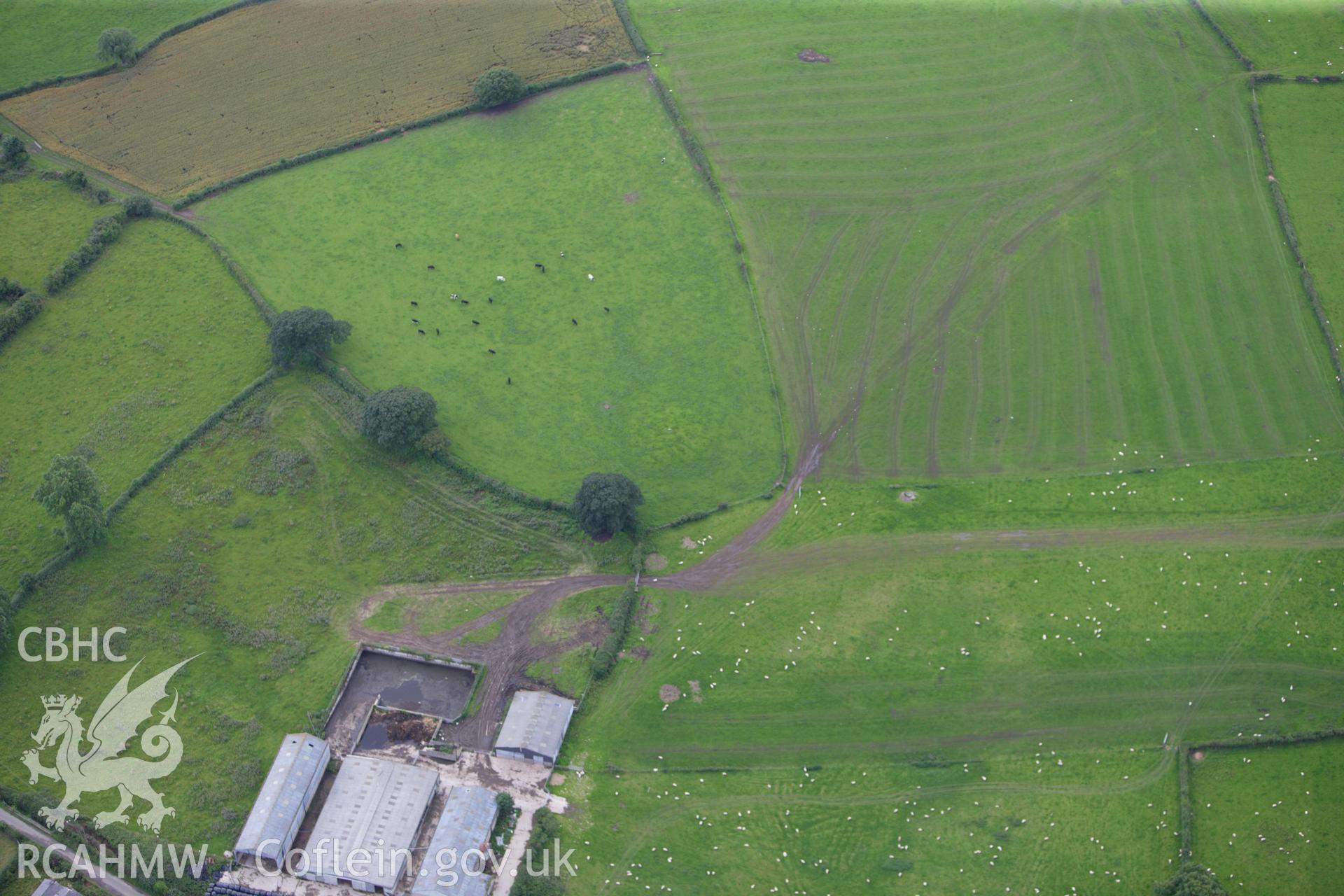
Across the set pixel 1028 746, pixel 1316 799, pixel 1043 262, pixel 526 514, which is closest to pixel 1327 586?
pixel 1316 799

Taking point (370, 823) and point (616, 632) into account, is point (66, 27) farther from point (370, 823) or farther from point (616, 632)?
point (370, 823)

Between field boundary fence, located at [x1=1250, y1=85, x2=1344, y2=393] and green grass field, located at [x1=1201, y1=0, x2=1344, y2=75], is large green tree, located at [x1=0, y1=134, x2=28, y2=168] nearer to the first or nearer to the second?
field boundary fence, located at [x1=1250, y1=85, x2=1344, y2=393]

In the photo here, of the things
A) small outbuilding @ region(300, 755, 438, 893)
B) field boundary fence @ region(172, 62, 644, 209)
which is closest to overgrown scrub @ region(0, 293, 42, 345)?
field boundary fence @ region(172, 62, 644, 209)

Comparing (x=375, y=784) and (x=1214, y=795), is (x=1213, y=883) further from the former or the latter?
(x=375, y=784)

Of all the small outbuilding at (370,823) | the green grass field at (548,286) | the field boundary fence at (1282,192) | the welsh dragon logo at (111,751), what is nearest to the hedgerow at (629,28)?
the green grass field at (548,286)

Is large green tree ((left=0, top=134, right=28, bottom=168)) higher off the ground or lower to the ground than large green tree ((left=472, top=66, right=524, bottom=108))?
lower

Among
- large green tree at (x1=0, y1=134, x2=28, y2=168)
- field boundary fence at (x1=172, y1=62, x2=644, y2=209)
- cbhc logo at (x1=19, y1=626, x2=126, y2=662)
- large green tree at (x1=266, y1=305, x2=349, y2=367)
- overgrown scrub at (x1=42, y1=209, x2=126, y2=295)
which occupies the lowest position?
cbhc logo at (x1=19, y1=626, x2=126, y2=662)
